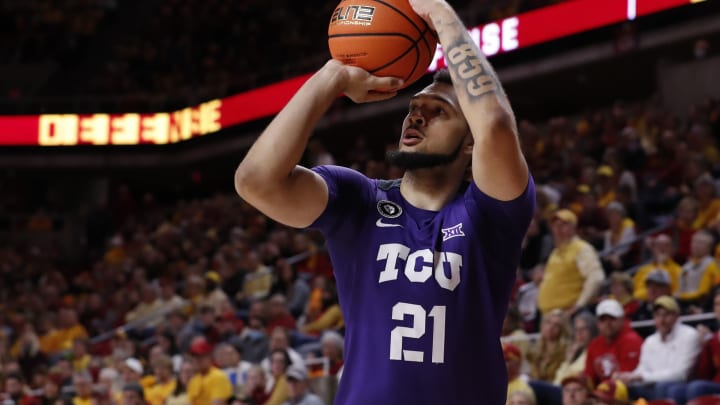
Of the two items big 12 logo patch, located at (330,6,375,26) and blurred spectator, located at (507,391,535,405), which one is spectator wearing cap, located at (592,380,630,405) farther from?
big 12 logo patch, located at (330,6,375,26)

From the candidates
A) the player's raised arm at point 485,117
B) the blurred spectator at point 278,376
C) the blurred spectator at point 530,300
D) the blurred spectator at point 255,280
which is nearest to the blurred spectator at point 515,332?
the blurred spectator at point 530,300

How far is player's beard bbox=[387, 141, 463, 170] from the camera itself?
2.51 m

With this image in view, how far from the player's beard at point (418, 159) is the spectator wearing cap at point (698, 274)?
16.3 ft

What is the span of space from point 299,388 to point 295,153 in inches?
195

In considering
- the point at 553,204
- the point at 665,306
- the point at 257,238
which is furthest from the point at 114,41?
the point at 665,306

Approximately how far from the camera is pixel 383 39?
2.54 m

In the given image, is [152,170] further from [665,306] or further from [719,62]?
[665,306]

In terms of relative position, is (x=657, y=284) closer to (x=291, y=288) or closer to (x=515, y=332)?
(x=515, y=332)

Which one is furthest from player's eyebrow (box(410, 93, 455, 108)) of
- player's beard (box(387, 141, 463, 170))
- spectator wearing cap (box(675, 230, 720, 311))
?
spectator wearing cap (box(675, 230, 720, 311))

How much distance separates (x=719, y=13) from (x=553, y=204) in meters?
3.88

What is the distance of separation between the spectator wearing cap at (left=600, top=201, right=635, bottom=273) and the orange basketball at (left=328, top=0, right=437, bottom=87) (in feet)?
20.1

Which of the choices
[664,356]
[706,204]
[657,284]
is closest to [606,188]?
[706,204]

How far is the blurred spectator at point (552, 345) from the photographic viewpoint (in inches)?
271

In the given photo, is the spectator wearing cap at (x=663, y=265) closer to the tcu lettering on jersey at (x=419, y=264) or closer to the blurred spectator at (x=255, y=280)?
the blurred spectator at (x=255, y=280)
